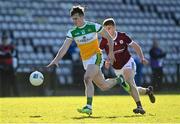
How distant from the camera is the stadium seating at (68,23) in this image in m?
28.5

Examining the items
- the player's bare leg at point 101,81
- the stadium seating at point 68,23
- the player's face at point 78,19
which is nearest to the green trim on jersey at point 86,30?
the player's face at point 78,19

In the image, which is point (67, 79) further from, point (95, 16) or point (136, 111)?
point (136, 111)

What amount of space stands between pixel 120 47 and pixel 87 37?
1.13m

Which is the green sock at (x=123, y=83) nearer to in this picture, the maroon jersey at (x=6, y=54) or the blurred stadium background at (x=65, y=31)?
the maroon jersey at (x=6, y=54)

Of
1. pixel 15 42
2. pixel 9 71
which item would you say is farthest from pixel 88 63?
pixel 15 42

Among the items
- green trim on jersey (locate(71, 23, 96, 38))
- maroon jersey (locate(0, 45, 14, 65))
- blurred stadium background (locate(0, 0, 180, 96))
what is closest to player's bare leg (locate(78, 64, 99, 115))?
green trim on jersey (locate(71, 23, 96, 38))

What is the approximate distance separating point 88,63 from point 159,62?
45.4ft

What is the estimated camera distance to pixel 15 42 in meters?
28.5

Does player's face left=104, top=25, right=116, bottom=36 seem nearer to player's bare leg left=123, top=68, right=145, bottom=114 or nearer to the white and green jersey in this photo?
the white and green jersey

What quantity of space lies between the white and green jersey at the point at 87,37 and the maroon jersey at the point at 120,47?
78 cm

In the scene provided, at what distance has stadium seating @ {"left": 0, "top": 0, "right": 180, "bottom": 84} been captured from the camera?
93.5 ft

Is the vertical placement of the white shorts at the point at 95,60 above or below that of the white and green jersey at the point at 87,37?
below

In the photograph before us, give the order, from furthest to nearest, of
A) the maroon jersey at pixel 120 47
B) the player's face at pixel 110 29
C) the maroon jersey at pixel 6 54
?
the maroon jersey at pixel 6 54 → the maroon jersey at pixel 120 47 → the player's face at pixel 110 29

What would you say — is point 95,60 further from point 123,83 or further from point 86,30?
point 123,83
